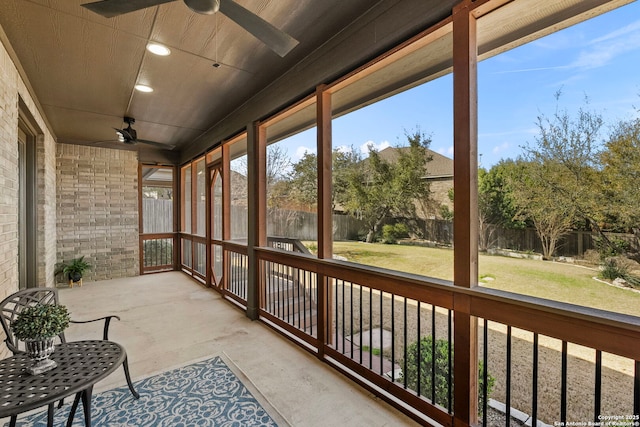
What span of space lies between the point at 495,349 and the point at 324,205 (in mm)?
1771

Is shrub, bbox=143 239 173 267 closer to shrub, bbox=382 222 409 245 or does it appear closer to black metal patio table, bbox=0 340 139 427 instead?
black metal patio table, bbox=0 340 139 427

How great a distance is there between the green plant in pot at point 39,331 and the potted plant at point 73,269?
16.0 ft

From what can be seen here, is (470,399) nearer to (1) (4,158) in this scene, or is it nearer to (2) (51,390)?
(2) (51,390)

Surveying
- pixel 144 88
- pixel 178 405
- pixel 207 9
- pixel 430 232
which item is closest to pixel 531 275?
pixel 430 232

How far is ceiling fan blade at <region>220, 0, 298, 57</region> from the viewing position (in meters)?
1.56

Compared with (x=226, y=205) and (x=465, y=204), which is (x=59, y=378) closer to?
(x=465, y=204)

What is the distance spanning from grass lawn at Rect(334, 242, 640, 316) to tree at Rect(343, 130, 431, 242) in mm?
316

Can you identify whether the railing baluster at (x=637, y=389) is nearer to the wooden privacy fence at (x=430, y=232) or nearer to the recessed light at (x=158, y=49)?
the wooden privacy fence at (x=430, y=232)

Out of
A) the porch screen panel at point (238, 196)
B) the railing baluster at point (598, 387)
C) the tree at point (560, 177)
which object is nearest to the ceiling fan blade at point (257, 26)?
the tree at point (560, 177)

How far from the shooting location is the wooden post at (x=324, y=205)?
9.14ft

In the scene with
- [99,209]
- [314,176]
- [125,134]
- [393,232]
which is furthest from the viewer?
[99,209]

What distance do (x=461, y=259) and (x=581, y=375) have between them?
98cm

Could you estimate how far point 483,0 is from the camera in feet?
5.28

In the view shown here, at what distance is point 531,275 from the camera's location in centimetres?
164
